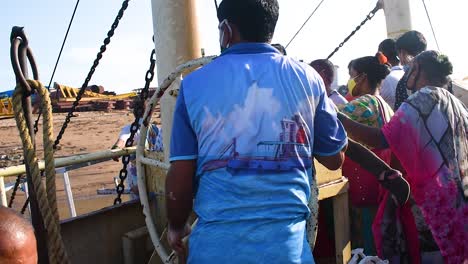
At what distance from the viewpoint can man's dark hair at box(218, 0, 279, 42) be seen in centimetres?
166

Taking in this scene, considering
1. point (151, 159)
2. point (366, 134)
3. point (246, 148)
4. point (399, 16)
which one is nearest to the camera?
point (246, 148)

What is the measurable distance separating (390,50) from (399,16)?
146cm

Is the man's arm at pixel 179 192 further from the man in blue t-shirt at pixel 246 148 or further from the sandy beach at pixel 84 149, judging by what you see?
the sandy beach at pixel 84 149

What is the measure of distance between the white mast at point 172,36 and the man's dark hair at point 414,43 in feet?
7.25

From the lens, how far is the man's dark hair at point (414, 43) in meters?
4.22

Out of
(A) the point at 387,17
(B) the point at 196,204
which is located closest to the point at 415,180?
(B) the point at 196,204

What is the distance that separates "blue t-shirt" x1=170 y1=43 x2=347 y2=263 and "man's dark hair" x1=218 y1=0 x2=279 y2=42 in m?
0.09

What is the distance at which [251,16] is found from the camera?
168 centimetres

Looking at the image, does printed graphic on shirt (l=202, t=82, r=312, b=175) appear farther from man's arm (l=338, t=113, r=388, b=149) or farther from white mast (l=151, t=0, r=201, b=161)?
white mast (l=151, t=0, r=201, b=161)

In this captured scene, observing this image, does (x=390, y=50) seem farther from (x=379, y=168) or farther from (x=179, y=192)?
(x=179, y=192)

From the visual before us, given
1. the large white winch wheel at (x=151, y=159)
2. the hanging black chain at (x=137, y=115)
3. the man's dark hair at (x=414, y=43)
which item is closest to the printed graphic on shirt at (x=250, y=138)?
the large white winch wheel at (x=151, y=159)

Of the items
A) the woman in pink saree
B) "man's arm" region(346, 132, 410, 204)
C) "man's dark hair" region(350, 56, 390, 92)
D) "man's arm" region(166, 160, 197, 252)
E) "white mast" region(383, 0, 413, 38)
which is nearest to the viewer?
"man's arm" region(166, 160, 197, 252)

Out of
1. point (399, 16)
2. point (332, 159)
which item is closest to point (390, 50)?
point (399, 16)

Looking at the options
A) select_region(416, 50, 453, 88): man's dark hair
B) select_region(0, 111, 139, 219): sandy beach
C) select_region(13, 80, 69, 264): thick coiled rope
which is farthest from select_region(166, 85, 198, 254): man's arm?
select_region(0, 111, 139, 219): sandy beach
